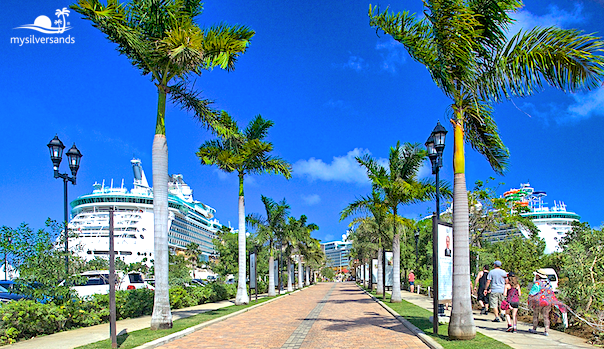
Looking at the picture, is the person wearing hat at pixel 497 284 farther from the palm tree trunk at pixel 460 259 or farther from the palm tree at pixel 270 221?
the palm tree at pixel 270 221

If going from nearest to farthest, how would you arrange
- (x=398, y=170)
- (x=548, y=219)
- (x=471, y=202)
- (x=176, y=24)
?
(x=176, y=24)
(x=398, y=170)
(x=471, y=202)
(x=548, y=219)

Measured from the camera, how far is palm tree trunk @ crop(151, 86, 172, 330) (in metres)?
11.9

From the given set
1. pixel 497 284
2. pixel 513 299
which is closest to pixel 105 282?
pixel 497 284

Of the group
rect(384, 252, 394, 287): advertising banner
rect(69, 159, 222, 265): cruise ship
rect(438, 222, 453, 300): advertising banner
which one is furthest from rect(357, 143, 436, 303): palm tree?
rect(69, 159, 222, 265): cruise ship

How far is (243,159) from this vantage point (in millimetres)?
21812

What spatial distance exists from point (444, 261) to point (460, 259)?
59.8 inches

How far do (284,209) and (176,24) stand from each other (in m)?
20.7

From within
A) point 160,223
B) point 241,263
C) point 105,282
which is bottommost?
point 105,282

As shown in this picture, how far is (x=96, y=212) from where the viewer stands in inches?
2393

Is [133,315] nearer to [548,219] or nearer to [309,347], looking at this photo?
[309,347]

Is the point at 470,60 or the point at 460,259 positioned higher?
the point at 470,60

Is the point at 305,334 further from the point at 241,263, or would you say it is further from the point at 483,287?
the point at 241,263

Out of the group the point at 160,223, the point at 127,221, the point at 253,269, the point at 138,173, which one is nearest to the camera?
the point at 160,223

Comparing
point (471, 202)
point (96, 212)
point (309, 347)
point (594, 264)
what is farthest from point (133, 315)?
point (96, 212)
